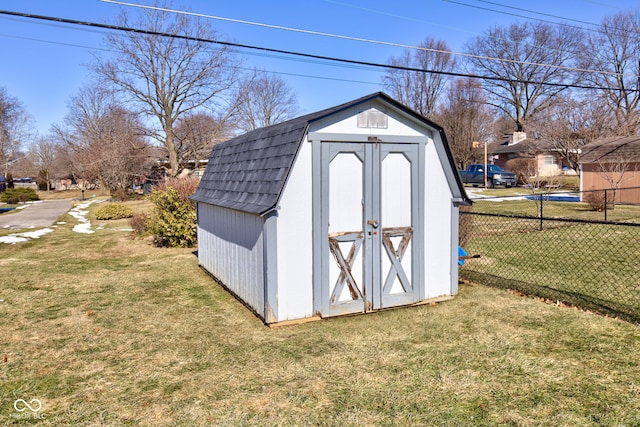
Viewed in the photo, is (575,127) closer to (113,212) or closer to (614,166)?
(614,166)

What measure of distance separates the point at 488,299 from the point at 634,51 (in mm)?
40937

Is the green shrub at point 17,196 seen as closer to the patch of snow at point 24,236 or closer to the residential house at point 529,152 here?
the patch of snow at point 24,236

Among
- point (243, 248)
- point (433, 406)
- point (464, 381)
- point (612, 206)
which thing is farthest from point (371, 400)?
point (612, 206)

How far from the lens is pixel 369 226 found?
6.10 meters

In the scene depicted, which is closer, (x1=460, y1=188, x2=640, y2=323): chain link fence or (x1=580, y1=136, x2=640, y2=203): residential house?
(x1=460, y1=188, x2=640, y2=323): chain link fence

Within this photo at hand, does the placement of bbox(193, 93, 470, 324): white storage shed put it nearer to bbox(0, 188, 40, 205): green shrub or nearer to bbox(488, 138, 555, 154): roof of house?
bbox(488, 138, 555, 154): roof of house

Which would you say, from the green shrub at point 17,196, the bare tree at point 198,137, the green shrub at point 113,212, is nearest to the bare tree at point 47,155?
the green shrub at point 17,196

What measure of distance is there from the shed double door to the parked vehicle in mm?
28894

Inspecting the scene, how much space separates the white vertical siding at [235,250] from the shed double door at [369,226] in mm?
847

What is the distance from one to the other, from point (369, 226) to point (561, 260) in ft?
17.0

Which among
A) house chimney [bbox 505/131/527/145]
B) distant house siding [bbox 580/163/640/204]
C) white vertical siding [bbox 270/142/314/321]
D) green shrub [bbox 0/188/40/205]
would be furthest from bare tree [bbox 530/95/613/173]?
green shrub [bbox 0/188/40/205]

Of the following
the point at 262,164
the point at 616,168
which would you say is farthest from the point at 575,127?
the point at 262,164

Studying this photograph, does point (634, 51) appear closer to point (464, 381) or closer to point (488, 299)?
point (488, 299)

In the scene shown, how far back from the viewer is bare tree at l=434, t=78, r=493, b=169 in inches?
1663
